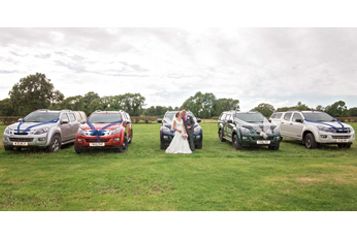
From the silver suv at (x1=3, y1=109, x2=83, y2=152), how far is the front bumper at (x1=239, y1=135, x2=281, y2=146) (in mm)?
6113

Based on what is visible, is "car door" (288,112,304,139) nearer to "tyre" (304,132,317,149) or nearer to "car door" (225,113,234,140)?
"tyre" (304,132,317,149)

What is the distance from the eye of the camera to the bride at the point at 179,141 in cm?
812

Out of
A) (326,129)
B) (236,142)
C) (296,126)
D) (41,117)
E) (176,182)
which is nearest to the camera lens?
(176,182)

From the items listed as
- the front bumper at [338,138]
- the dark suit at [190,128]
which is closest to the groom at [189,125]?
the dark suit at [190,128]

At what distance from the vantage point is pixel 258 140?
324 inches

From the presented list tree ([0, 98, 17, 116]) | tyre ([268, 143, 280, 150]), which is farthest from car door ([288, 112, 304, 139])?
tree ([0, 98, 17, 116])

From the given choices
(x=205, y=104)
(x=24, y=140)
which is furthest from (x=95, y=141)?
(x=205, y=104)

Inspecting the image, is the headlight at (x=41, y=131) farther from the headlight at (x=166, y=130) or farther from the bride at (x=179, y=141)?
the bride at (x=179, y=141)

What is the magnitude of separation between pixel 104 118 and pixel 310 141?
7388 mm

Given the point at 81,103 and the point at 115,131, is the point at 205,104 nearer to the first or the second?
the point at 115,131

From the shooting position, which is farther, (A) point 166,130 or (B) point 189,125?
(A) point 166,130

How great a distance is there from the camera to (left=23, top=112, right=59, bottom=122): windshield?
814 cm

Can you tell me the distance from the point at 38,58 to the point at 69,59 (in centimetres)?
94

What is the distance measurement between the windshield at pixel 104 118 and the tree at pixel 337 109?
7586 millimetres
